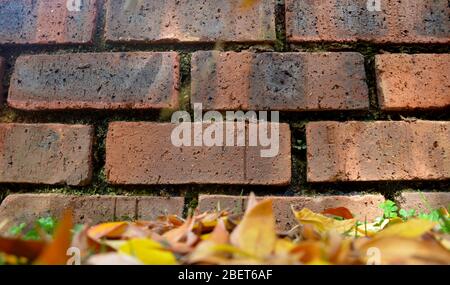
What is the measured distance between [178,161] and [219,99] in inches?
5.1

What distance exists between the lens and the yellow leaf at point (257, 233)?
42 cm

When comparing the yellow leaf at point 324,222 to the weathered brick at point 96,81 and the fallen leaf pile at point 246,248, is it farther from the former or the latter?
the weathered brick at point 96,81

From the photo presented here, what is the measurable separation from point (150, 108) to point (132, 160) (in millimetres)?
95

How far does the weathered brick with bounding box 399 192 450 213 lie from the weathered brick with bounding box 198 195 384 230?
0.05 meters

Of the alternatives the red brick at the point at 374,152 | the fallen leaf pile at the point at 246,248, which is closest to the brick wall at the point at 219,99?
the red brick at the point at 374,152

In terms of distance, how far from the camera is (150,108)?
36.8 inches

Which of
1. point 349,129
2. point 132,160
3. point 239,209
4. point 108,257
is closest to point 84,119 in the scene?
point 132,160

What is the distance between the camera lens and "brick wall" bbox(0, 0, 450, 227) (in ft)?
3.02

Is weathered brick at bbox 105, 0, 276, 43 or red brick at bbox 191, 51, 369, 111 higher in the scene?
weathered brick at bbox 105, 0, 276, 43

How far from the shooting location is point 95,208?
2.99 feet

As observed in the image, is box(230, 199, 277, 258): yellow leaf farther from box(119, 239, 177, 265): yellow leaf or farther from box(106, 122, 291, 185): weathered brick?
box(106, 122, 291, 185): weathered brick

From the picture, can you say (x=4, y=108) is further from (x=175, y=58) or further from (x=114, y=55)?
(x=175, y=58)

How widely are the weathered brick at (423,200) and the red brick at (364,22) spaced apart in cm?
28

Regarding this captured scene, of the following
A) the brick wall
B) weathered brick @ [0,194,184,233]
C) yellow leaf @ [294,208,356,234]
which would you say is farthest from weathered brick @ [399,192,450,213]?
weathered brick @ [0,194,184,233]
